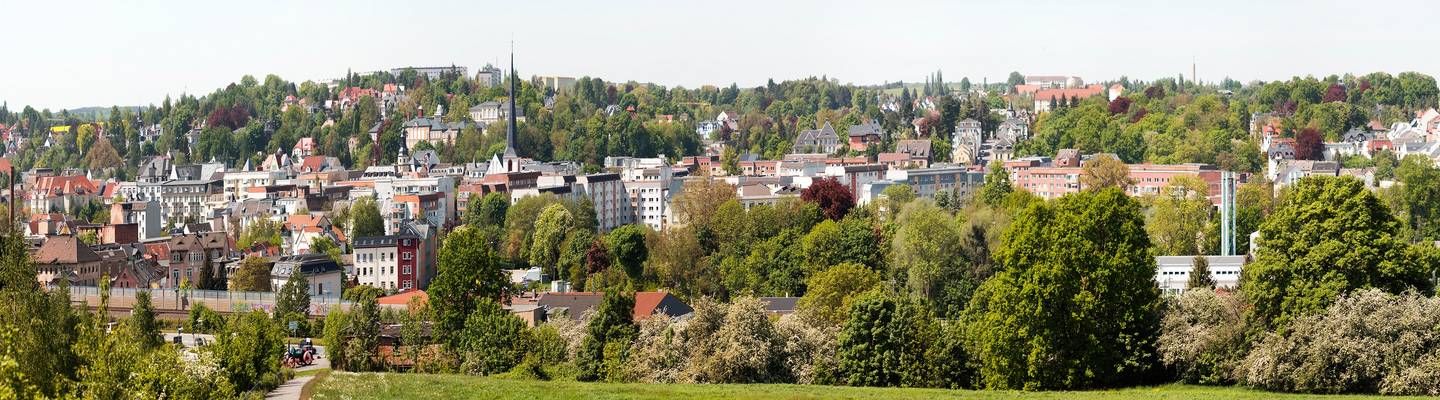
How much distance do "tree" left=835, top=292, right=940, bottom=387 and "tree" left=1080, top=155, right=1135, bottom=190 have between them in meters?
56.2

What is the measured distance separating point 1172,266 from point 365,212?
124ft

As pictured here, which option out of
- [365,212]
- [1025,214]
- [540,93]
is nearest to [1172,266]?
[1025,214]

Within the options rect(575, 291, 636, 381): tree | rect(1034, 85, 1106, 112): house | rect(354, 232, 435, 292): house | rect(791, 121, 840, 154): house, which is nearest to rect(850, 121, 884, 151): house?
Answer: rect(791, 121, 840, 154): house

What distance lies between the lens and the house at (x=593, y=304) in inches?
1623

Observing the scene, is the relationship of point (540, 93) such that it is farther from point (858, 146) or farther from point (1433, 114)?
point (1433, 114)

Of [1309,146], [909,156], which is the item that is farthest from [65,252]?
[1309,146]

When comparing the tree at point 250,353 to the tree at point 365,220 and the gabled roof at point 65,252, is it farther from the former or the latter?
the tree at point 365,220

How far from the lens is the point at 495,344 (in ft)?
109

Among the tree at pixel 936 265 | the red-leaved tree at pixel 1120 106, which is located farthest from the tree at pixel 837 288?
the red-leaved tree at pixel 1120 106

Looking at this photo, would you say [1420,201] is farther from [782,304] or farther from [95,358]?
[95,358]

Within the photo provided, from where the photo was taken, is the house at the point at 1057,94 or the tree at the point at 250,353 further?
the house at the point at 1057,94

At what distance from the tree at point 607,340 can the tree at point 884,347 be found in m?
4.03

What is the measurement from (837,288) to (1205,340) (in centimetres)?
1743

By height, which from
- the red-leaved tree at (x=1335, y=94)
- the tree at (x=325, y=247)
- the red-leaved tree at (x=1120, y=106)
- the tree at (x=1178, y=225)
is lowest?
the tree at (x=325, y=247)
